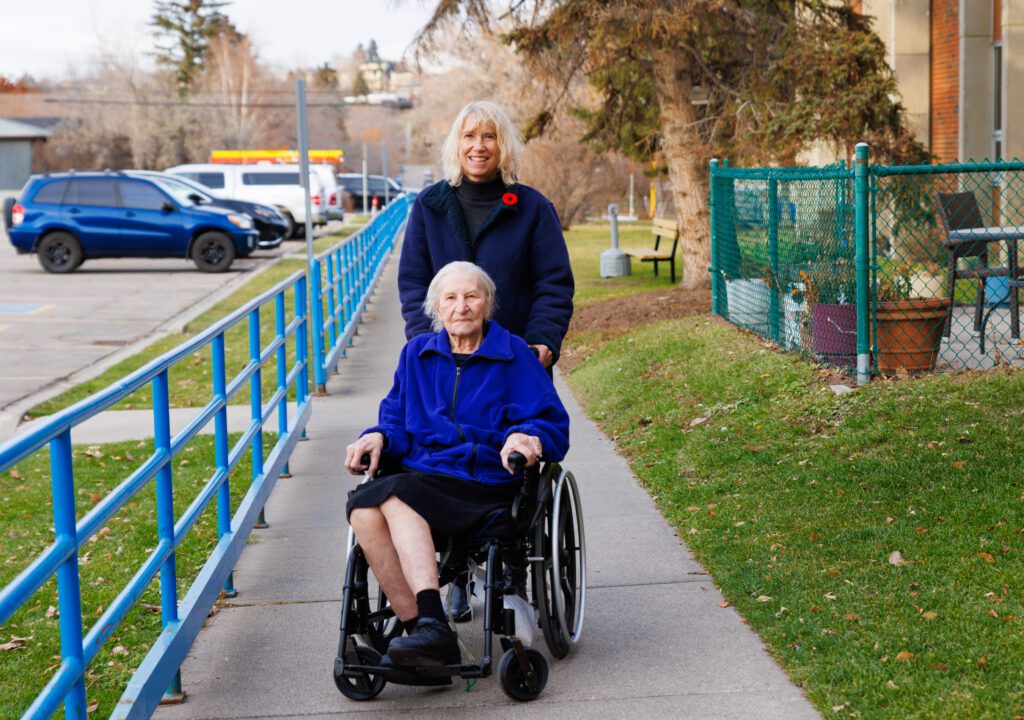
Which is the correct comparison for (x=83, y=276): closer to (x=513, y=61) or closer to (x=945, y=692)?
(x=513, y=61)

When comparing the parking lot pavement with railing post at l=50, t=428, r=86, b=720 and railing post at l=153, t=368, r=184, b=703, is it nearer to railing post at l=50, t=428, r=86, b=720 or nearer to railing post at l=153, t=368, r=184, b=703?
railing post at l=153, t=368, r=184, b=703

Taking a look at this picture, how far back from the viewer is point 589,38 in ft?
48.1

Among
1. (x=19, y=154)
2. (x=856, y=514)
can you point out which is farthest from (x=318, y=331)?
(x=19, y=154)

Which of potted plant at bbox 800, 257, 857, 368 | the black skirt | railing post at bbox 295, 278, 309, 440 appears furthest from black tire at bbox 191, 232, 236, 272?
the black skirt

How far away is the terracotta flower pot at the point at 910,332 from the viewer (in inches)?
338

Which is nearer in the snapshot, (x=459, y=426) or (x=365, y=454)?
(x=365, y=454)

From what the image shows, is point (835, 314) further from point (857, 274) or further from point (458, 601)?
point (458, 601)

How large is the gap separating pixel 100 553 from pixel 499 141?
2967mm

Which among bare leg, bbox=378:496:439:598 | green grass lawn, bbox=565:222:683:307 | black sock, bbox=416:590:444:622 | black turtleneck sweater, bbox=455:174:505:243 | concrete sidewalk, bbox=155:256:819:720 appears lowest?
concrete sidewalk, bbox=155:256:819:720

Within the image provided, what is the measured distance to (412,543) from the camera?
425cm

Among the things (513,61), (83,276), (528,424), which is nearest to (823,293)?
(528,424)

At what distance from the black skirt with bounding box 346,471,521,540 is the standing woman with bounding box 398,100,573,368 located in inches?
34.5

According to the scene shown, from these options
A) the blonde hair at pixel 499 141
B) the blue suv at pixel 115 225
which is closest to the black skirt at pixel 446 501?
the blonde hair at pixel 499 141

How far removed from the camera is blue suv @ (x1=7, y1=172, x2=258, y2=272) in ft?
82.2
